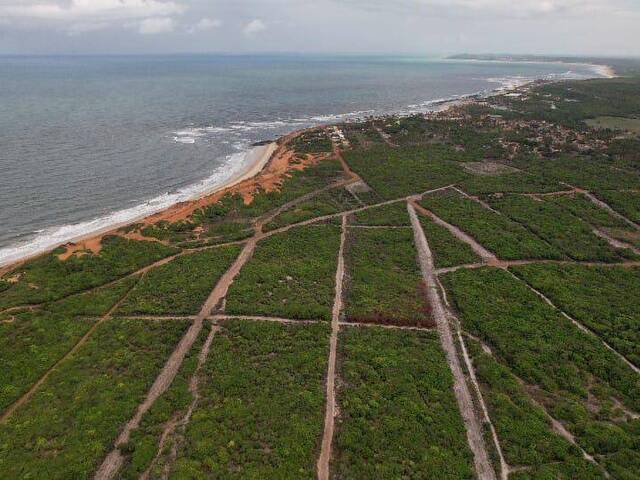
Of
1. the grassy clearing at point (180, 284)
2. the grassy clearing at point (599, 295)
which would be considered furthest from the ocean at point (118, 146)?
the grassy clearing at point (599, 295)

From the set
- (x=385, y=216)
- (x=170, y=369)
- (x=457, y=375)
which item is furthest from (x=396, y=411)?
(x=385, y=216)

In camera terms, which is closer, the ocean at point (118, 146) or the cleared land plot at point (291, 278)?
the cleared land plot at point (291, 278)

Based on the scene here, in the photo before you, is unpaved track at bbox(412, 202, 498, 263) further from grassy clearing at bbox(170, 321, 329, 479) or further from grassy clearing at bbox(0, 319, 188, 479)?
grassy clearing at bbox(0, 319, 188, 479)

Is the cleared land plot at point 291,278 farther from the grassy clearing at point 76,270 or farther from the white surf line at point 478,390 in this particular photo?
the grassy clearing at point 76,270

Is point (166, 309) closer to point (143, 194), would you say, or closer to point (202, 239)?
point (202, 239)

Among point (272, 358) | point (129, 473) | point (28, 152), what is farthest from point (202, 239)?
point (28, 152)

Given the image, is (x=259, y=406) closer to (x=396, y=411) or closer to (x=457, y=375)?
(x=396, y=411)
